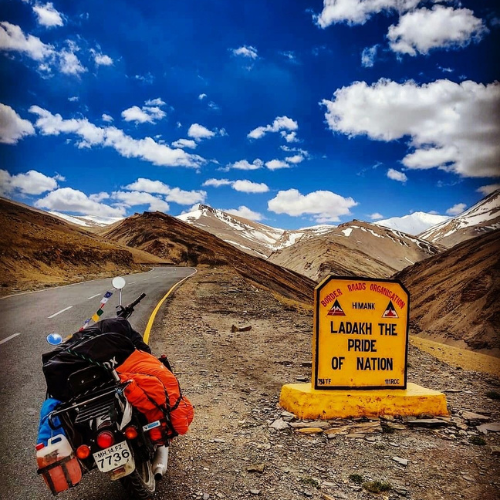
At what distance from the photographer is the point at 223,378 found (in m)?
6.99

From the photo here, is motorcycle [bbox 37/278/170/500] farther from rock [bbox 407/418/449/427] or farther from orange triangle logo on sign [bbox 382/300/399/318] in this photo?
orange triangle logo on sign [bbox 382/300/399/318]

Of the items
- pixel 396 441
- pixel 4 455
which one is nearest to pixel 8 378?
pixel 4 455

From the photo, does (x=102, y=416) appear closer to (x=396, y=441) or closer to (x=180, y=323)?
(x=396, y=441)

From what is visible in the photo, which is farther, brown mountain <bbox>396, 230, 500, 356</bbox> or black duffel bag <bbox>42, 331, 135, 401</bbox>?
brown mountain <bbox>396, 230, 500, 356</bbox>

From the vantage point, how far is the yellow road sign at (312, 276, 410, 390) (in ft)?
18.1

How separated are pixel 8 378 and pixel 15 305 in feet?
30.6

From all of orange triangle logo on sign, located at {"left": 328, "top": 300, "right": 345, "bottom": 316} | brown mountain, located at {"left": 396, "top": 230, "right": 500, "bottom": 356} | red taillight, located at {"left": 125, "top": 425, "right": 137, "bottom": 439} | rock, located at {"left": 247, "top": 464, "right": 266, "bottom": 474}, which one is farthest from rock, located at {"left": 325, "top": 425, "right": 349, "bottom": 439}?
brown mountain, located at {"left": 396, "top": 230, "right": 500, "bottom": 356}

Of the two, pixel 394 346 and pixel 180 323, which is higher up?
pixel 394 346

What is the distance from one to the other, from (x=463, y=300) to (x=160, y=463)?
34.7m

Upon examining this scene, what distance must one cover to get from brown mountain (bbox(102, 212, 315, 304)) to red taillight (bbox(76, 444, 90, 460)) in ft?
196

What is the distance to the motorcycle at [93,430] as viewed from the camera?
2945 mm

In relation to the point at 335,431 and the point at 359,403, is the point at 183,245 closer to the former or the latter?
the point at 359,403

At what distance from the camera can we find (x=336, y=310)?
5.57m

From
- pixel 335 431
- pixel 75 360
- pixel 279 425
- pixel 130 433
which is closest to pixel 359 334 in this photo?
pixel 335 431
